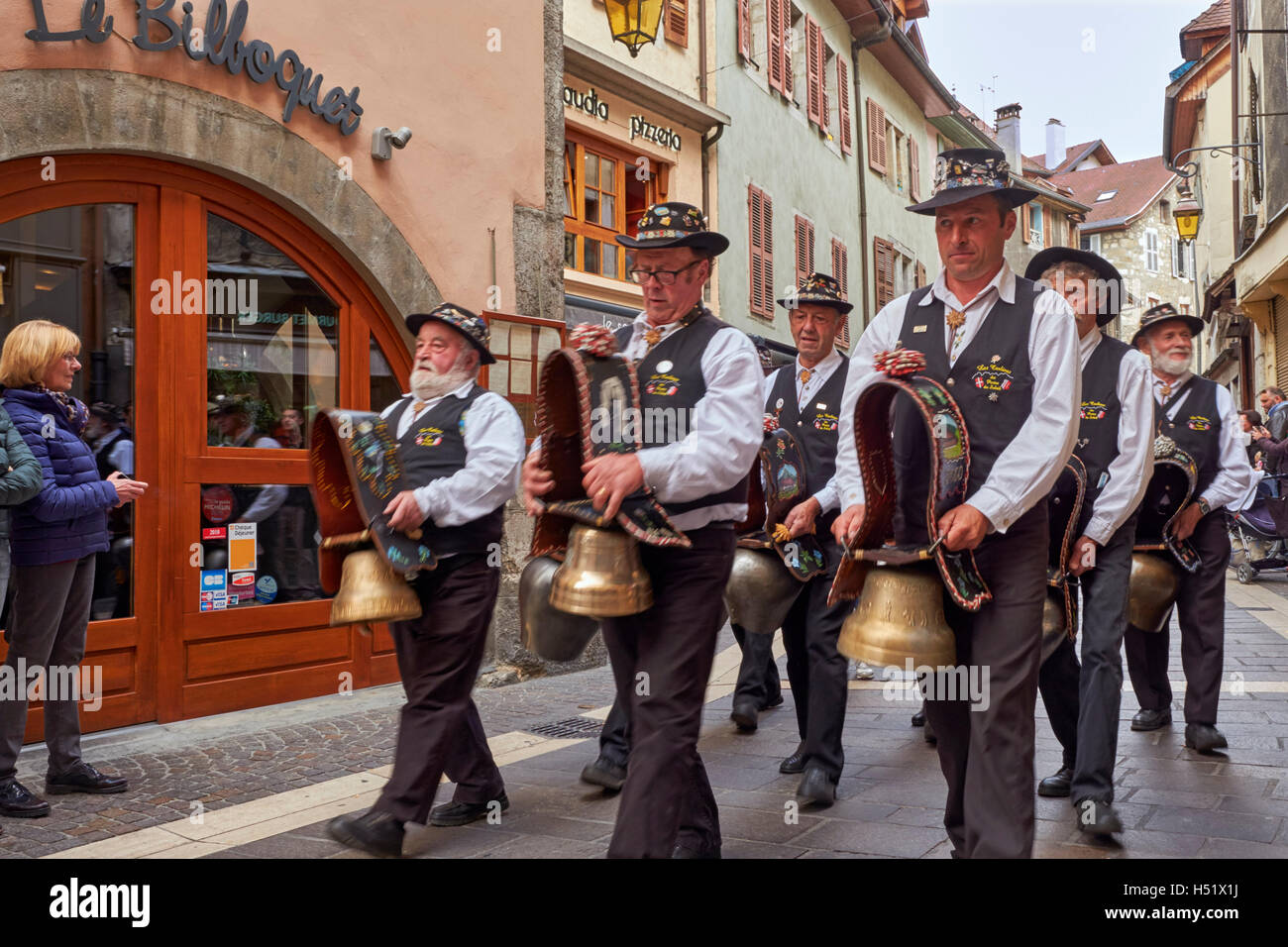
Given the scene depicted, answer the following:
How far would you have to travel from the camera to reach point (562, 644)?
12.2ft

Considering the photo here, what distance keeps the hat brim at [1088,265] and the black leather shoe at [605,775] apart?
8.60 ft

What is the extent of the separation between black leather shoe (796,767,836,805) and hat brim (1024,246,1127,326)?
6.92ft

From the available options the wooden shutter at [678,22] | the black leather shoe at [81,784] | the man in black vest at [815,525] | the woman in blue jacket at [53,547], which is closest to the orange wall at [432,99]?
the woman in blue jacket at [53,547]

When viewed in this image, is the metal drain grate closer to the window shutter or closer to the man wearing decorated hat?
the man wearing decorated hat

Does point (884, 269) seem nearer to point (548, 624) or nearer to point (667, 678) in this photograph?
point (548, 624)

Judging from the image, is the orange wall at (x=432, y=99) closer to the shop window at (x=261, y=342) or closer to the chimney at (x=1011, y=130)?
the shop window at (x=261, y=342)

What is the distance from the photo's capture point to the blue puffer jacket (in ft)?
15.7

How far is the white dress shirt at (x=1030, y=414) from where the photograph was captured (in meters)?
3.10

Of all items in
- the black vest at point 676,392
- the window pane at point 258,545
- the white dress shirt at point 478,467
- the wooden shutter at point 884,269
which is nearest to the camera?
the black vest at point 676,392

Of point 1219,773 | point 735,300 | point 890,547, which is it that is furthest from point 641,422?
point 735,300

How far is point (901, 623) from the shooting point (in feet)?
9.90

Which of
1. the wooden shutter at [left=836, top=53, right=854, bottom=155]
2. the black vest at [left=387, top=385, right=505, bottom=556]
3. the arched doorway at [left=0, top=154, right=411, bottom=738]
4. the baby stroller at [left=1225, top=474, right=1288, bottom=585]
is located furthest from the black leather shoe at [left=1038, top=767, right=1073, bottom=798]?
the wooden shutter at [left=836, top=53, right=854, bottom=155]

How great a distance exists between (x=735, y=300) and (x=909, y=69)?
36.3 ft
